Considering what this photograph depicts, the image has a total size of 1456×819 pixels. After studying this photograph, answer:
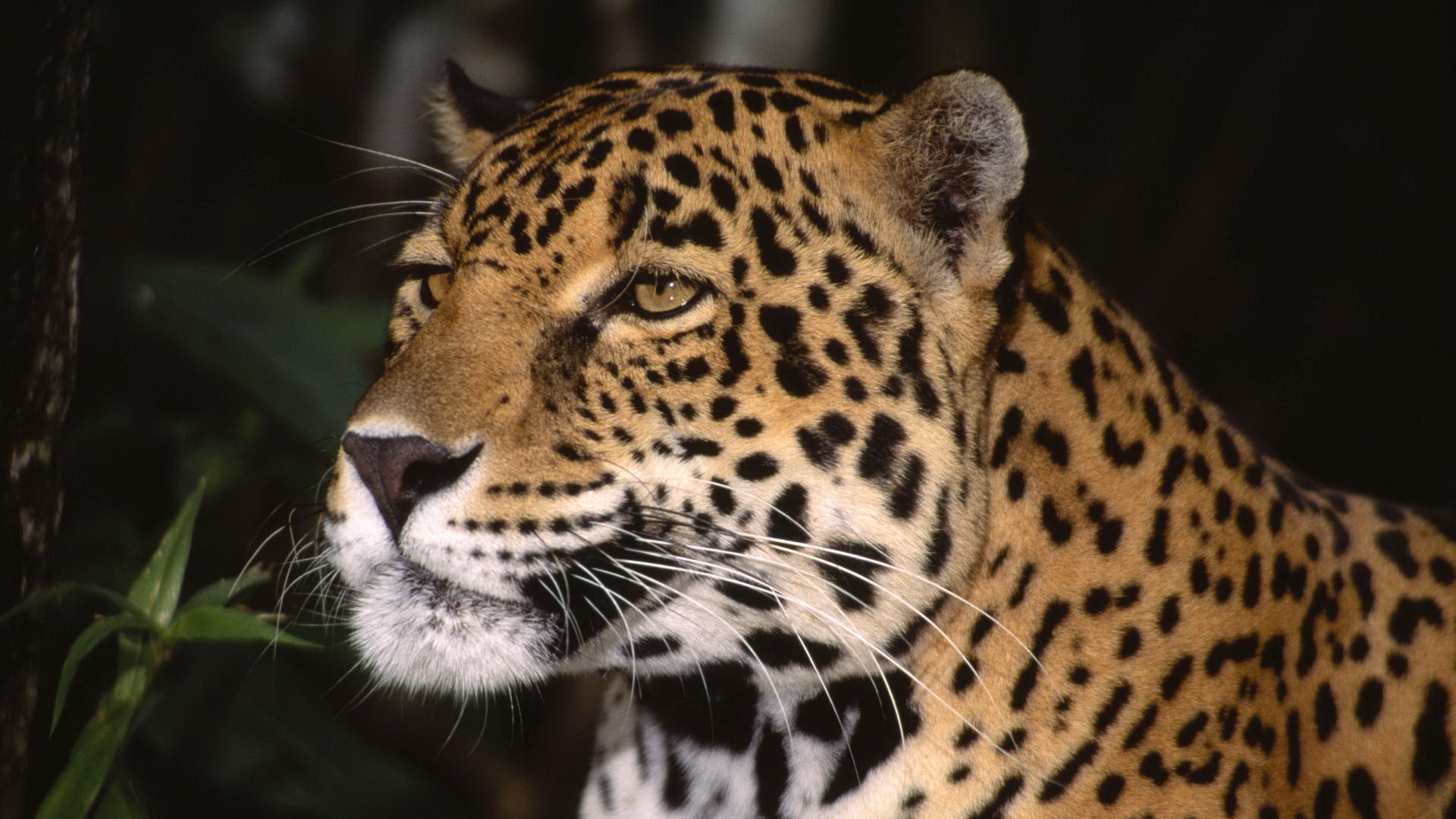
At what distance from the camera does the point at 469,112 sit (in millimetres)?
3254

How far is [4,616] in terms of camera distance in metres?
2.14

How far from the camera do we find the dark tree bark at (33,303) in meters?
2.24

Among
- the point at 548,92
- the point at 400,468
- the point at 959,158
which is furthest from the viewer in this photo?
the point at 548,92

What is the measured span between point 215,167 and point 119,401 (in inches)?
82.6

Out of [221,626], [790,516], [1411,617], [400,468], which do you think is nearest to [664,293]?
[790,516]

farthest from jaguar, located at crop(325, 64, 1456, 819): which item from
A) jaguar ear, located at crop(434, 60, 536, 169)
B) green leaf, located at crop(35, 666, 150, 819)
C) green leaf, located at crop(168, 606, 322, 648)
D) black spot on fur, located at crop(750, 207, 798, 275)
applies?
jaguar ear, located at crop(434, 60, 536, 169)

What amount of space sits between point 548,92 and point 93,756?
14.1 feet

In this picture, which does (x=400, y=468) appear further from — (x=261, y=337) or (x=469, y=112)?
(x=261, y=337)

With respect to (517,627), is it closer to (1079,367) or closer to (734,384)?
(734,384)

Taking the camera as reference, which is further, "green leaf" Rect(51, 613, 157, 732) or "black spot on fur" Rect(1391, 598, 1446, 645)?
"black spot on fur" Rect(1391, 598, 1446, 645)

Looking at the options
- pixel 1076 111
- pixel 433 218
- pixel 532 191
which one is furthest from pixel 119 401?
pixel 1076 111

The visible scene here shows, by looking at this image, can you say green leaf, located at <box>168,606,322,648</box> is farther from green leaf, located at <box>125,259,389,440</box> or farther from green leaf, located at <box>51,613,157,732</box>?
green leaf, located at <box>125,259,389,440</box>

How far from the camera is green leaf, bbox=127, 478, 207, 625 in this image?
2512 millimetres

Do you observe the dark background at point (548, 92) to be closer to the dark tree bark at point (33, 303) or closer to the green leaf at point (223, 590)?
the green leaf at point (223, 590)
